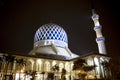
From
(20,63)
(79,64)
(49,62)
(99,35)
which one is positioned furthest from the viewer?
(99,35)

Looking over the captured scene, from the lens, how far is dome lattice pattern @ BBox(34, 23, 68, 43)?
138ft

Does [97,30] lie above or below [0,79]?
above

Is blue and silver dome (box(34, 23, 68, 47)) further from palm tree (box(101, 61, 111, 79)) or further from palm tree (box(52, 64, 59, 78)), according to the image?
palm tree (box(101, 61, 111, 79))

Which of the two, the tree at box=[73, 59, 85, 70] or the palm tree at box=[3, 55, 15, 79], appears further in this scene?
the tree at box=[73, 59, 85, 70]

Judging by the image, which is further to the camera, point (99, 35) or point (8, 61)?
point (99, 35)

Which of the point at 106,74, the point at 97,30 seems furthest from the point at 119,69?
the point at 97,30

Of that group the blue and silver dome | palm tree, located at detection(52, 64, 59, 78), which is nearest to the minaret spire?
the blue and silver dome

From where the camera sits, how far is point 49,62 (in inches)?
1300

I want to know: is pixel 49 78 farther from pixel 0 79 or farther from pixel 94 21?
pixel 94 21

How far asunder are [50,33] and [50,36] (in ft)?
3.34

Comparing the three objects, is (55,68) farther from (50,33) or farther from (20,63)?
(50,33)

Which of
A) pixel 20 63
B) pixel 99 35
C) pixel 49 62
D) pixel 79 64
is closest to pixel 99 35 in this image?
pixel 99 35

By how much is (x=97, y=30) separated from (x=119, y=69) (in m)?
14.0

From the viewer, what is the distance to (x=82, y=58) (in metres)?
32.1
